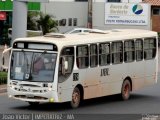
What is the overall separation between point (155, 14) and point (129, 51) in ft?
154

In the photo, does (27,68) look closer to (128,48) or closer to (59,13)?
(128,48)

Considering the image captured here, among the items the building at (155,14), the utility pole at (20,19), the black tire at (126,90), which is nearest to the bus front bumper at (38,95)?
the black tire at (126,90)

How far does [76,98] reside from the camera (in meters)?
23.4

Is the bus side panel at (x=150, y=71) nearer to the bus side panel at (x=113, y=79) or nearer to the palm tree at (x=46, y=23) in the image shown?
the bus side panel at (x=113, y=79)

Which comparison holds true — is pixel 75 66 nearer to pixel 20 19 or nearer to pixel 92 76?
pixel 92 76

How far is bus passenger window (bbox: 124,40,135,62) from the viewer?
26.2 meters

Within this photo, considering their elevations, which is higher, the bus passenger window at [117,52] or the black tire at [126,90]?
the bus passenger window at [117,52]

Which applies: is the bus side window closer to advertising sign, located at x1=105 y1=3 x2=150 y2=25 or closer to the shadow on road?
the shadow on road

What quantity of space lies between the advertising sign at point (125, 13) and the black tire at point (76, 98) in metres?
41.5

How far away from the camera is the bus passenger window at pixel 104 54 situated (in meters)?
24.7

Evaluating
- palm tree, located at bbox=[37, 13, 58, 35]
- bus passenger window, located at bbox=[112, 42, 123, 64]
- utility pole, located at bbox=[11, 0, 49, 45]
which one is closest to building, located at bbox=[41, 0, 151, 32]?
palm tree, located at bbox=[37, 13, 58, 35]

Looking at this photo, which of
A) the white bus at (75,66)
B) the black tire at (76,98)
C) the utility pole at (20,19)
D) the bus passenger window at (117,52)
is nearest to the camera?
the white bus at (75,66)

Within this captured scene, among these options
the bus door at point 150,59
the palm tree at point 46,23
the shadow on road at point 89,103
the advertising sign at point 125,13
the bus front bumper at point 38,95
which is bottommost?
the shadow on road at point 89,103

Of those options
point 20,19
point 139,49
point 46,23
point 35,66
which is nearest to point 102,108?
point 35,66
